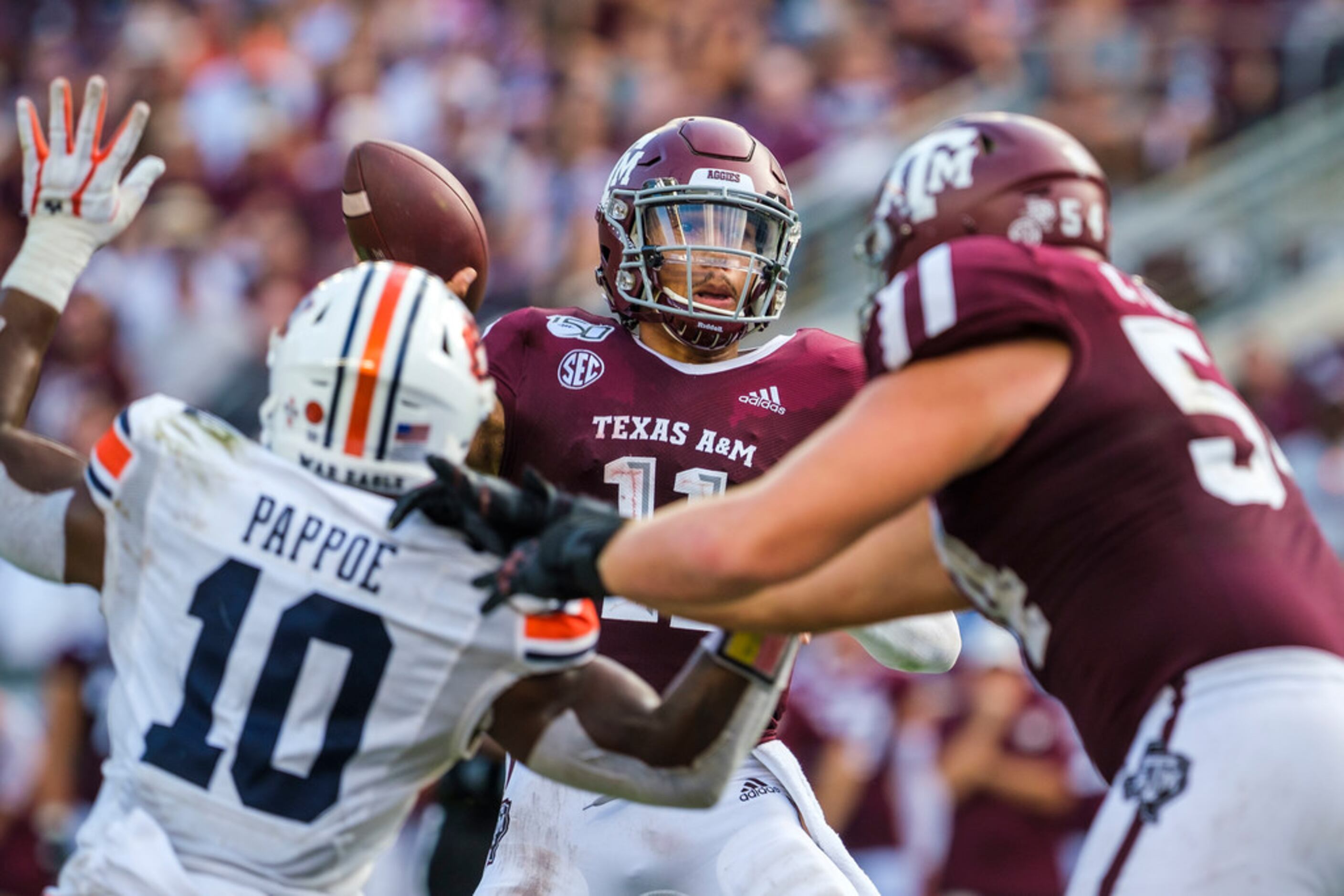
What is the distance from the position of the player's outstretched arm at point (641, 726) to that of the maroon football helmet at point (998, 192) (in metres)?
0.77

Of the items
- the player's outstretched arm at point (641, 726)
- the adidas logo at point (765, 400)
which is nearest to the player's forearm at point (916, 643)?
the adidas logo at point (765, 400)

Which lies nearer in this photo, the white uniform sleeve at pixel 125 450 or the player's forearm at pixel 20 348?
the white uniform sleeve at pixel 125 450

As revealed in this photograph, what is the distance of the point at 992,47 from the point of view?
10.4 m

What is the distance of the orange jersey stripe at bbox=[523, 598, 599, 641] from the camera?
A: 2.74 m

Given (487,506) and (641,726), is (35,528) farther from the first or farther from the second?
(641,726)

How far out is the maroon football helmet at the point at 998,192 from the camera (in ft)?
9.27

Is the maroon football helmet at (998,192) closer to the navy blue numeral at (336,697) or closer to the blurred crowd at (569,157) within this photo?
the navy blue numeral at (336,697)

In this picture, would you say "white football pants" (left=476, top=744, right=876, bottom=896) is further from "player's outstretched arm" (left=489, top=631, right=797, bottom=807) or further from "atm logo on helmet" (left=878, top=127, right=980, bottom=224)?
"atm logo on helmet" (left=878, top=127, right=980, bottom=224)

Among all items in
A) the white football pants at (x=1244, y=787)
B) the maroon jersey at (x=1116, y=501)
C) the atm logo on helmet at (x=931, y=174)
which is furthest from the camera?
the atm logo on helmet at (x=931, y=174)

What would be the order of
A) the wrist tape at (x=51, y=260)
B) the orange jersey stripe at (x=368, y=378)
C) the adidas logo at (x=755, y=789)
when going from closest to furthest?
1. the orange jersey stripe at (x=368, y=378)
2. the wrist tape at (x=51, y=260)
3. the adidas logo at (x=755, y=789)

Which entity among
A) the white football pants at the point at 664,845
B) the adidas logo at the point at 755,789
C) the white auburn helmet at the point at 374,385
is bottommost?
the white football pants at the point at 664,845

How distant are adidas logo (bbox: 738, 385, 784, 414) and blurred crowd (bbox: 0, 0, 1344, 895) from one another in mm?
3477

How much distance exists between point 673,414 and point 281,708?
4.70 feet

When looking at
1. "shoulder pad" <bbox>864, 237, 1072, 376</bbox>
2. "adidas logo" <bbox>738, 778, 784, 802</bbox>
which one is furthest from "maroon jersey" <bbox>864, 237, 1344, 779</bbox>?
"adidas logo" <bbox>738, 778, 784, 802</bbox>
